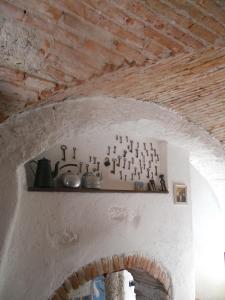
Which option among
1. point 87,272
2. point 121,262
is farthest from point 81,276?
point 121,262

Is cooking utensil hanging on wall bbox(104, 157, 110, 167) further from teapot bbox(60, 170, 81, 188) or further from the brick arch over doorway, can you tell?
the brick arch over doorway

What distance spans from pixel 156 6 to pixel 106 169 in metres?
1.84

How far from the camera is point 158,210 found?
9.73 ft

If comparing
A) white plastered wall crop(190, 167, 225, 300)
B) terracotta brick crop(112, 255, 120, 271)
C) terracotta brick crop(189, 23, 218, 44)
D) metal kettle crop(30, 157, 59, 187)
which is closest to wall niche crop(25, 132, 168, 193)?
metal kettle crop(30, 157, 59, 187)

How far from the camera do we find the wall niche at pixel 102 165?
2.36 metres

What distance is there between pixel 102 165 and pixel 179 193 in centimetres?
103

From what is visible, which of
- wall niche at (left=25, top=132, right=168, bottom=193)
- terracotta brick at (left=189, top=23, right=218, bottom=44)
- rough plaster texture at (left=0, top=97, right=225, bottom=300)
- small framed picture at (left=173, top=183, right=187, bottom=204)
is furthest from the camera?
small framed picture at (left=173, top=183, right=187, bottom=204)

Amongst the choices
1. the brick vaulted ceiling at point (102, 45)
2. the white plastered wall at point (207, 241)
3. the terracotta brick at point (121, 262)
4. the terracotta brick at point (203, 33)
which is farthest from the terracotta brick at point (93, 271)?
the terracotta brick at point (203, 33)

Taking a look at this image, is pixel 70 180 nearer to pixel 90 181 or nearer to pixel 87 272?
pixel 90 181

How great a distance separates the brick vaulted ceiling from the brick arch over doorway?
1506 mm

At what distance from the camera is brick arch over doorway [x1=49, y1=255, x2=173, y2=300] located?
7.51 feet

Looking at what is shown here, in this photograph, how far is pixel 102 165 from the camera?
2725 millimetres

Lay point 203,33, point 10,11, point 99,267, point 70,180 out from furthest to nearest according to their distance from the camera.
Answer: point 99,267, point 70,180, point 203,33, point 10,11

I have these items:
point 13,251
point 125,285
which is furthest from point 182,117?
point 125,285
